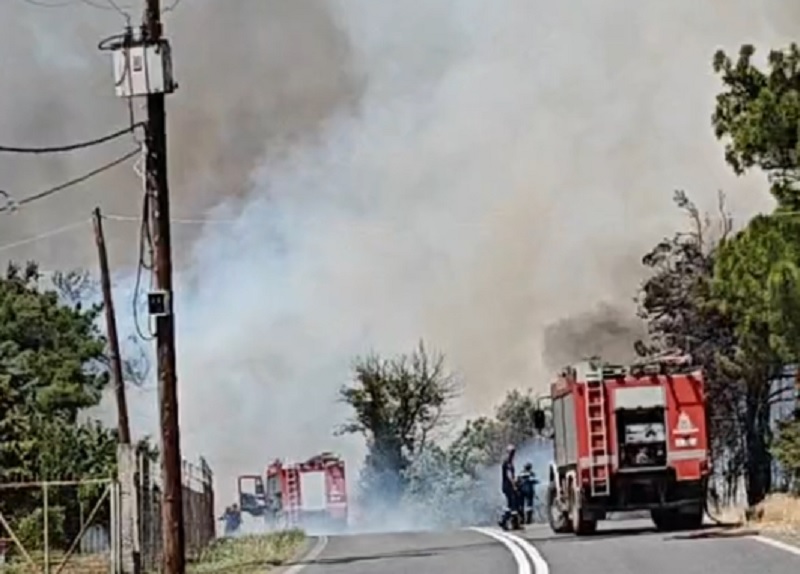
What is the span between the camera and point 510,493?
35.1 m

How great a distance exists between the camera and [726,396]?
1921 inches

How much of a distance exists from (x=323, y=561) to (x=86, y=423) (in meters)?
29.1

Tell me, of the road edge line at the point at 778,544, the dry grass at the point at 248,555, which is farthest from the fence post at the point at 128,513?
the road edge line at the point at 778,544

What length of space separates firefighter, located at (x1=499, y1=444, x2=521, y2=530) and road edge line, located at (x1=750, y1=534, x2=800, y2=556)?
978 centimetres

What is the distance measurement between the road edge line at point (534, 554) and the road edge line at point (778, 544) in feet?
9.71

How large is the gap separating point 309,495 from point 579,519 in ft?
93.8

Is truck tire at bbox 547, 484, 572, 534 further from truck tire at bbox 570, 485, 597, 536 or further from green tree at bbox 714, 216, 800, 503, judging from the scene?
green tree at bbox 714, 216, 800, 503

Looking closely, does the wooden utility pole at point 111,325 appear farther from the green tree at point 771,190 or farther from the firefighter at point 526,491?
the green tree at point 771,190

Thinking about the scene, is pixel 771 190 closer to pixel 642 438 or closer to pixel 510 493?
pixel 642 438

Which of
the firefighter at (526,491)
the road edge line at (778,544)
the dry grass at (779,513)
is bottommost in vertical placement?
the road edge line at (778,544)

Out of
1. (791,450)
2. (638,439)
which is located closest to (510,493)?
(638,439)

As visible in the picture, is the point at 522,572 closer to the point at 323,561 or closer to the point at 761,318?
the point at 323,561

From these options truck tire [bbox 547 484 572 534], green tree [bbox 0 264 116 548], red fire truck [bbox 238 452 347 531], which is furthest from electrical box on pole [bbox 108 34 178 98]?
red fire truck [bbox 238 452 347 531]

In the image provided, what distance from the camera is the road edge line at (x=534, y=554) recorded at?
20.6 metres
